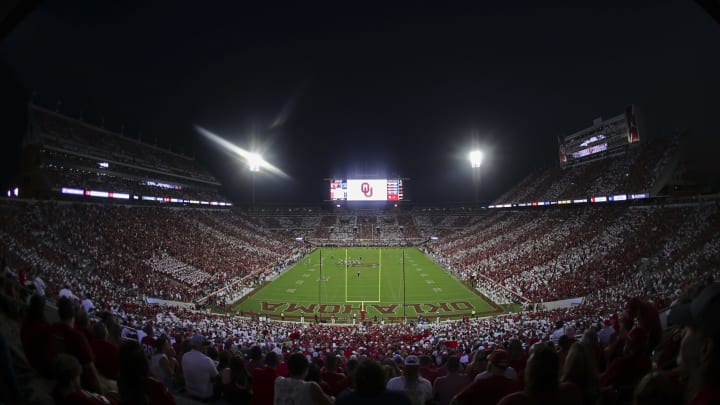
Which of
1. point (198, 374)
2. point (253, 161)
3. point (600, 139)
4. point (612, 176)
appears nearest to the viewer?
point (198, 374)

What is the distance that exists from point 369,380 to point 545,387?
1.27 m

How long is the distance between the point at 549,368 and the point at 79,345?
14.1 ft

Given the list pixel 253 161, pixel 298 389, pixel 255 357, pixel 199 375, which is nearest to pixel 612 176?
Result: pixel 255 357

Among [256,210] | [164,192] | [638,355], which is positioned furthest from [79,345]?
[256,210]

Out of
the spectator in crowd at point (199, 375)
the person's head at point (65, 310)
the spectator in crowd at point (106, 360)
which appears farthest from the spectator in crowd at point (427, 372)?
the person's head at point (65, 310)

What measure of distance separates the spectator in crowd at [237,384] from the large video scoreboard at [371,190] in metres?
86.0

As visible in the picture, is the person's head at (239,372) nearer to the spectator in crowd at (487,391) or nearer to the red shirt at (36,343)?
the red shirt at (36,343)

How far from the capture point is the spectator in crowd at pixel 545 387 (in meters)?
2.62

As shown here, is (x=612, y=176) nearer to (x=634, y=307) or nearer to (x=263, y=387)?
(x=634, y=307)

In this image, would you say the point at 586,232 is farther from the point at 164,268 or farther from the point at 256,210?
the point at 256,210

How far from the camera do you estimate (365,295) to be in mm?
34812

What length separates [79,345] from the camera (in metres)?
3.71

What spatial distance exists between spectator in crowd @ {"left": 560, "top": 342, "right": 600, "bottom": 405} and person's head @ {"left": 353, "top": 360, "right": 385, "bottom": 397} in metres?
1.69

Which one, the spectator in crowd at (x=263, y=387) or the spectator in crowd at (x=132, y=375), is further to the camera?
the spectator in crowd at (x=263, y=387)
